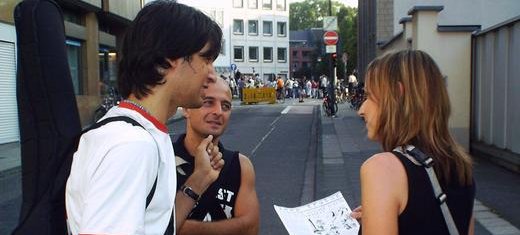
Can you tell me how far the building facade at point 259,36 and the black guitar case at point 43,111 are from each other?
80454 millimetres

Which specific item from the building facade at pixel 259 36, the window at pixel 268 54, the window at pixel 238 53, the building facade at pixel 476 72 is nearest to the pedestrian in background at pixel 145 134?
the building facade at pixel 476 72

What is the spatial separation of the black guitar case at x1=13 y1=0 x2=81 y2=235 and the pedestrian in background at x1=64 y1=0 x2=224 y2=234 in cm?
9

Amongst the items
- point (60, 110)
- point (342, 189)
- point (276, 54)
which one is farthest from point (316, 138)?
point (276, 54)

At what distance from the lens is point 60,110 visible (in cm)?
158

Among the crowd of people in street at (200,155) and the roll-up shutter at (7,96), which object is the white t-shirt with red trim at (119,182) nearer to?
the crowd of people in street at (200,155)

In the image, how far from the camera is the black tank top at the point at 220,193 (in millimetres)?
2504

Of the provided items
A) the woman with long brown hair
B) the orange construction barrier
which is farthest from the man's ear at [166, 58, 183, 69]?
the orange construction barrier

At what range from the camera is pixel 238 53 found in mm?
86562

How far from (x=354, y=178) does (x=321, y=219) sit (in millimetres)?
7323

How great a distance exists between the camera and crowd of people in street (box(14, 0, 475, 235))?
1.33 meters

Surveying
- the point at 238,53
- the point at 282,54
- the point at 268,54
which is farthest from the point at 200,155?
the point at 282,54

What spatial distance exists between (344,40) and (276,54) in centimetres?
1151

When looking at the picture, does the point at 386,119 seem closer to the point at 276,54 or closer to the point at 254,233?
the point at 254,233

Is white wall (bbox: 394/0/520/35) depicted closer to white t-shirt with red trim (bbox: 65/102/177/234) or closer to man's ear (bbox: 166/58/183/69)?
man's ear (bbox: 166/58/183/69)
